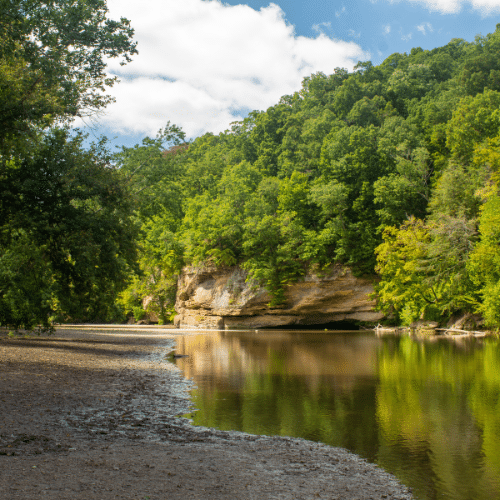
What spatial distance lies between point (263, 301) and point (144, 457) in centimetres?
4706

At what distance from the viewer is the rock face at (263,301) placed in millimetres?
50469

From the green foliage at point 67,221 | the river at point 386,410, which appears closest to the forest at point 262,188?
the green foliage at point 67,221

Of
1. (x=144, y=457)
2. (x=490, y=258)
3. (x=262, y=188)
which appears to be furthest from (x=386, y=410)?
(x=262, y=188)

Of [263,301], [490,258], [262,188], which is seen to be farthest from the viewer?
[262,188]

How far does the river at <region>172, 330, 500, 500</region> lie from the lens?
21.5 ft

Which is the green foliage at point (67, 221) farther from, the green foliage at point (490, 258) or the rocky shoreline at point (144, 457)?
the green foliage at point (490, 258)

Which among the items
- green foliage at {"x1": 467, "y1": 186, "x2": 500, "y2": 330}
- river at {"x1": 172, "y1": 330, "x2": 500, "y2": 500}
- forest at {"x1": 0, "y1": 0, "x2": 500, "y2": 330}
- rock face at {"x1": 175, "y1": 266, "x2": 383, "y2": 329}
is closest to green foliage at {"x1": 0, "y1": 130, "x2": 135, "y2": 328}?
forest at {"x1": 0, "y1": 0, "x2": 500, "y2": 330}

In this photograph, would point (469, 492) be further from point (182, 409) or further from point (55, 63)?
point (55, 63)

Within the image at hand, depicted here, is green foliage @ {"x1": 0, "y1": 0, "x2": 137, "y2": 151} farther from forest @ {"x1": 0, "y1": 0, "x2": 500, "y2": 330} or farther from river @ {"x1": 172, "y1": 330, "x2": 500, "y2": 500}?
river @ {"x1": 172, "y1": 330, "x2": 500, "y2": 500}

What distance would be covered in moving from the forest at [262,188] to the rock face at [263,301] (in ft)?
4.96

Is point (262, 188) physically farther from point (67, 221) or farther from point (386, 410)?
point (386, 410)

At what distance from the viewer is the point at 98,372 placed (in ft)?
46.1

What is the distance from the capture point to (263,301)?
173ft

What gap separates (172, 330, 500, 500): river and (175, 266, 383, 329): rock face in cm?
3133
